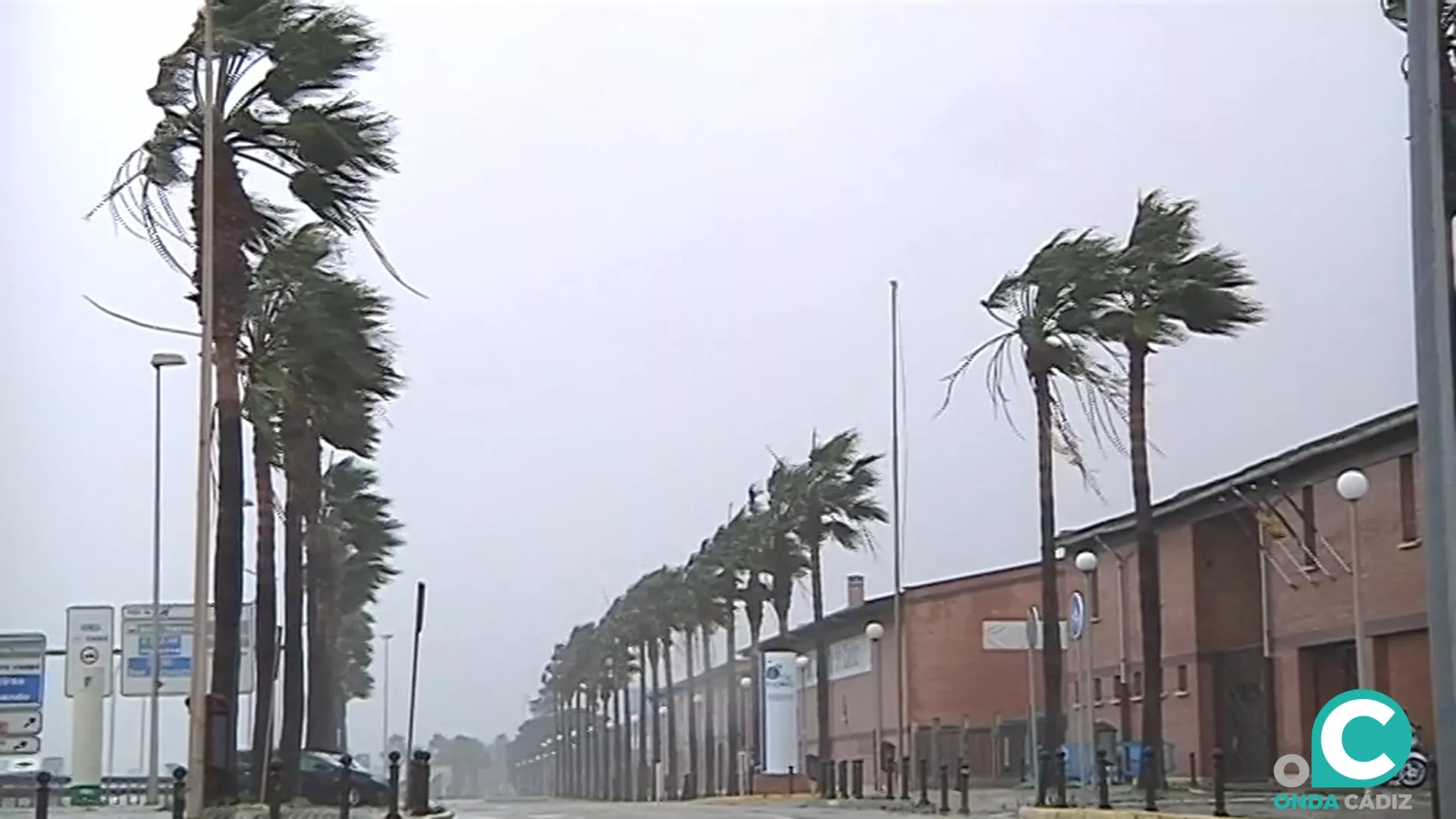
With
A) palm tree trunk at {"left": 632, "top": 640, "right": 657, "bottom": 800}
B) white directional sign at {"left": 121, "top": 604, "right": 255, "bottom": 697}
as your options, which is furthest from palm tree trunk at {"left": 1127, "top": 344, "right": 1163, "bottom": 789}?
palm tree trunk at {"left": 632, "top": 640, "right": 657, "bottom": 800}

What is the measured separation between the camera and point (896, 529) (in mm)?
50125

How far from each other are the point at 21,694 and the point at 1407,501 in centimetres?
2453

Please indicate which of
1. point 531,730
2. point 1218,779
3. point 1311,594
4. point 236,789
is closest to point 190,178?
point 236,789

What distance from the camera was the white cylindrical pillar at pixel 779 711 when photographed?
67.3 metres

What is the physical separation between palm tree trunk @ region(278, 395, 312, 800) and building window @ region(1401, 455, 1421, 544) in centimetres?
1787

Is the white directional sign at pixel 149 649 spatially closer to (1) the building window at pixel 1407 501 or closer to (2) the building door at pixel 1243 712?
(2) the building door at pixel 1243 712

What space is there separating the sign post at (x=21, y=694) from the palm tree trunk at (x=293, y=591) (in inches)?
175

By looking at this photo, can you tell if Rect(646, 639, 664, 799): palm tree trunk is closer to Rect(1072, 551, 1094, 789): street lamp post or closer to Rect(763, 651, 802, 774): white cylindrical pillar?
Rect(763, 651, 802, 774): white cylindrical pillar

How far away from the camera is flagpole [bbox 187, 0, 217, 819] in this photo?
2475cm

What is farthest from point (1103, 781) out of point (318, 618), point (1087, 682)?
point (318, 618)

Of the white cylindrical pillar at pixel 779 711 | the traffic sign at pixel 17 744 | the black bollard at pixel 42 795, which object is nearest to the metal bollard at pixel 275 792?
the black bollard at pixel 42 795

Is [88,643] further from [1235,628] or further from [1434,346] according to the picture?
[1434,346]

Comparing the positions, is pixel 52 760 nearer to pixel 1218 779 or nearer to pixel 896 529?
pixel 896 529

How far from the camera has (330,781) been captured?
139 feet
